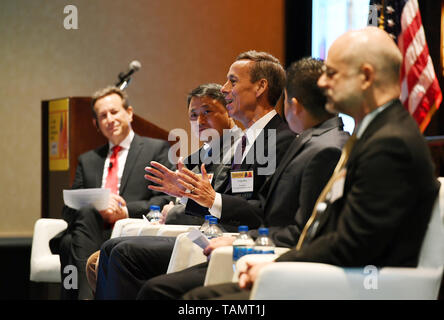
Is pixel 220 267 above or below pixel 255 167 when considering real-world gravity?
below

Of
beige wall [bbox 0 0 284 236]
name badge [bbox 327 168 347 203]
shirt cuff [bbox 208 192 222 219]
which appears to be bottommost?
shirt cuff [bbox 208 192 222 219]

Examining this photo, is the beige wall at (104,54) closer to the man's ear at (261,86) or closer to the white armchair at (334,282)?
the man's ear at (261,86)

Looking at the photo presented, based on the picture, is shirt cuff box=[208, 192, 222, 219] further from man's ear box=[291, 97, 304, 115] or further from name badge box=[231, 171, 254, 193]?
man's ear box=[291, 97, 304, 115]

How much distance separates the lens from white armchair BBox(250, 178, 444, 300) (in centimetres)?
175

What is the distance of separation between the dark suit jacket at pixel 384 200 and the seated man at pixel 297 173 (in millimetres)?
472

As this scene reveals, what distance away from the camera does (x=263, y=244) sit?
234cm

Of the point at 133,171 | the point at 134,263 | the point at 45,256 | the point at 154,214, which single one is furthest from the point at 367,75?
the point at 45,256

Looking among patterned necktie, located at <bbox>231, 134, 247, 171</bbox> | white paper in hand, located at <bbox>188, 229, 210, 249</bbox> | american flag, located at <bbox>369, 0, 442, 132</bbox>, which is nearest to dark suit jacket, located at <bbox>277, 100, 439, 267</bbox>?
white paper in hand, located at <bbox>188, 229, 210, 249</bbox>

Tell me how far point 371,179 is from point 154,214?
2433mm

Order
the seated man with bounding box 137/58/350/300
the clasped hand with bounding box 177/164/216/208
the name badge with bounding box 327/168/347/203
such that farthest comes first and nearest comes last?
the clasped hand with bounding box 177/164/216/208 → the seated man with bounding box 137/58/350/300 → the name badge with bounding box 327/168/347/203

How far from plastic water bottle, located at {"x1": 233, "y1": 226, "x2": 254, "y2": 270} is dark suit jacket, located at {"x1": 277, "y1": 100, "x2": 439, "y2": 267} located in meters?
0.39

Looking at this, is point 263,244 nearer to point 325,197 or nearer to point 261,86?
point 325,197

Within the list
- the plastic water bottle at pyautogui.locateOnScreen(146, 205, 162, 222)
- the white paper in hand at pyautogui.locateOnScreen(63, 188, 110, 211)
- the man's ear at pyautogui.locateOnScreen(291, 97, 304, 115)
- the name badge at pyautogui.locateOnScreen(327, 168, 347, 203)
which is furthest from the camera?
the white paper in hand at pyautogui.locateOnScreen(63, 188, 110, 211)
